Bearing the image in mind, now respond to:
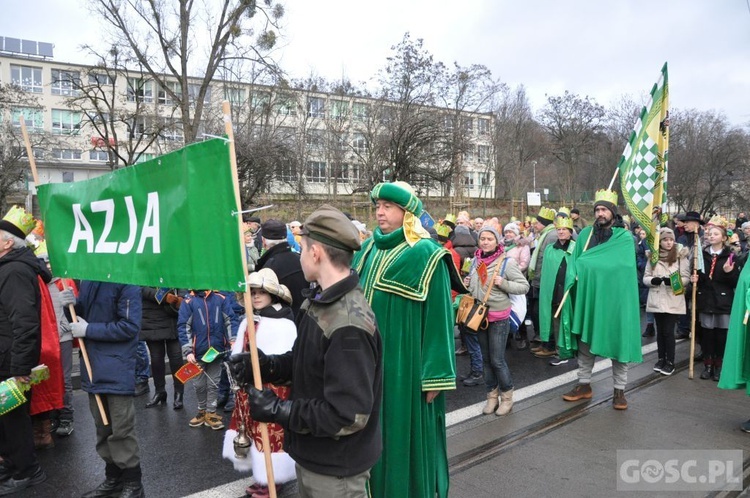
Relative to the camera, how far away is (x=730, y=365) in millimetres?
5652

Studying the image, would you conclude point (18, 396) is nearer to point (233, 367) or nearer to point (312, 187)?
point (233, 367)

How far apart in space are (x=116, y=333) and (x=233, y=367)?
1.92 m

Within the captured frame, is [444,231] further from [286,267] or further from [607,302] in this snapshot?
[286,267]

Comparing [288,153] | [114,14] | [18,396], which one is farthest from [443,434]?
[288,153]

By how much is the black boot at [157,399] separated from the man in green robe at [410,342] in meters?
3.77

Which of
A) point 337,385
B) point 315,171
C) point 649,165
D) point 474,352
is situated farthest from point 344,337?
point 315,171

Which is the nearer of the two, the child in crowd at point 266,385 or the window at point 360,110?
the child in crowd at point 266,385

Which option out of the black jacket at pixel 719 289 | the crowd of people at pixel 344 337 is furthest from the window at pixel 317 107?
the black jacket at pixel 719 289

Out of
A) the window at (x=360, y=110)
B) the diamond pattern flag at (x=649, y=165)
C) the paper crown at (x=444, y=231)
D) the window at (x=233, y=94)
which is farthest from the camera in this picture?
the window at (x=233, y=94)

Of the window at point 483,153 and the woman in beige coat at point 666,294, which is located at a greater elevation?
the window at point 483,153

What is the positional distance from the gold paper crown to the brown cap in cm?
307

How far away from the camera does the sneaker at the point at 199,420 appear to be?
18.5 feet

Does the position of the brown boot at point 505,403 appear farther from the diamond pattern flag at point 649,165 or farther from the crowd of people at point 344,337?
the diamond pattern flag at point 649,165

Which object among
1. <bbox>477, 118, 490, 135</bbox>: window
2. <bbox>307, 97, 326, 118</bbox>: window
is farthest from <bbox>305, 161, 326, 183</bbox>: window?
<bbox>477, 118, 490, 135</bbox>: window
